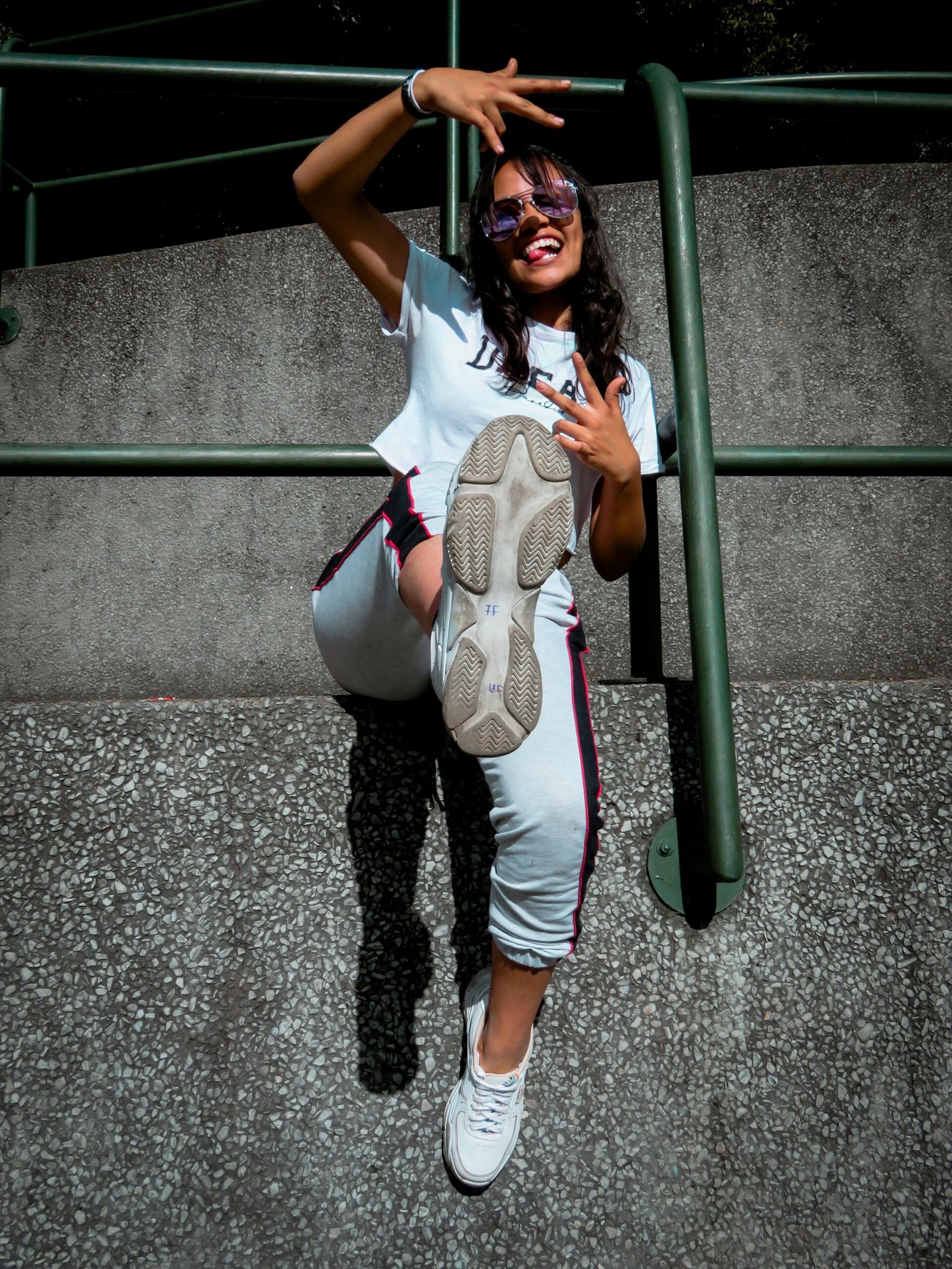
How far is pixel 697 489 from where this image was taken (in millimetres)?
1371

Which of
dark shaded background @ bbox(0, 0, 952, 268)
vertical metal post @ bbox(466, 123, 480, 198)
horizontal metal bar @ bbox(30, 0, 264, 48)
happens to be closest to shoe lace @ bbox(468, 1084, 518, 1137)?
vertical metal post @ bbox(466, 123, 480, 198)

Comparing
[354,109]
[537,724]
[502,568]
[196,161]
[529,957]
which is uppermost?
[354,109]

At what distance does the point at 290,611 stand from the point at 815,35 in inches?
169

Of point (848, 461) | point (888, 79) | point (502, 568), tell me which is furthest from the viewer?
point (888, 79)

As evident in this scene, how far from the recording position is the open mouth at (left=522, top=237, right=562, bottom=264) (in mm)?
1582

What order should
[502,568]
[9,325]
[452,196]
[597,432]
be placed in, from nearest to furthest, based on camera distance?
[502,568] < [597,432] < [452,196] < [9,325]

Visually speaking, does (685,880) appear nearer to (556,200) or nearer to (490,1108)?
(490,1108)

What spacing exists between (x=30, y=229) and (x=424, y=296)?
2712 millimetres

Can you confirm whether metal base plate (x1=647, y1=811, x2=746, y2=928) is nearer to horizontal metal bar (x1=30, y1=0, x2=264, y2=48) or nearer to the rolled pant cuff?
the rolled pant cuff

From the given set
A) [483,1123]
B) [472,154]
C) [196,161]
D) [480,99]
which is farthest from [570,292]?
[196,161]

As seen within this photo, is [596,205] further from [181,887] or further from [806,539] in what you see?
[181,887]

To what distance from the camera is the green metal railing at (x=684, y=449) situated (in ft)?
4.38

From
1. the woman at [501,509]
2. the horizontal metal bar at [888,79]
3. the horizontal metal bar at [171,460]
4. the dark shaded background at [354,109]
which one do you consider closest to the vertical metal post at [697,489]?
the woman at [501,509]

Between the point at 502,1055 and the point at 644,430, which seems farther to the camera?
the point at 644,430
